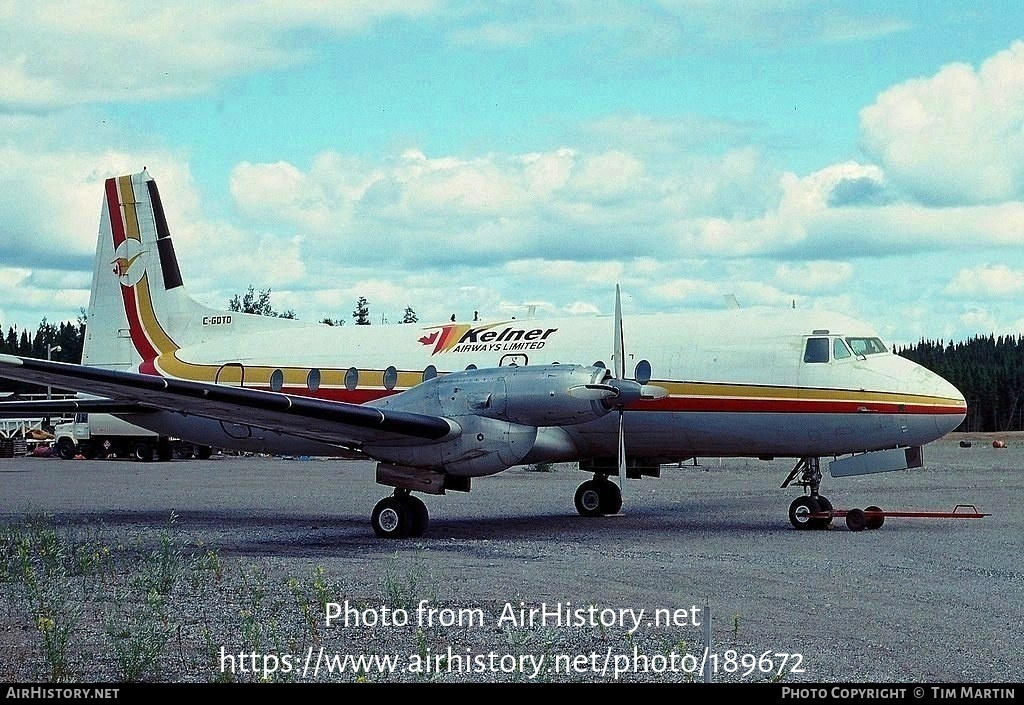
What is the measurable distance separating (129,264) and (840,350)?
13925 mm

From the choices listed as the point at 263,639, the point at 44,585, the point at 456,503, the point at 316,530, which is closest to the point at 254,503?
the point at 456,503

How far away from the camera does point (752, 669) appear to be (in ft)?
26.8

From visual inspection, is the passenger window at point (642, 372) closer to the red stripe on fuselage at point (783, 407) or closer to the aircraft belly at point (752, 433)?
the red stripe on fuselage at point (783, 407)

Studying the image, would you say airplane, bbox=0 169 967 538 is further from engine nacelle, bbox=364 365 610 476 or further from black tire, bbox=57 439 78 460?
black tire, bbox=57 439 78 460

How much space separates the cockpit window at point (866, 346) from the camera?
17.5 metres

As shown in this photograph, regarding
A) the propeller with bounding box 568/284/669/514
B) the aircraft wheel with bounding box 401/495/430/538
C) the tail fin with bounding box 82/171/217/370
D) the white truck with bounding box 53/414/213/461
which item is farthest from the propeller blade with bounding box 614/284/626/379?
the white truck with bounding box 53/414/213/461

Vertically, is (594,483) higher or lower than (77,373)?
lower

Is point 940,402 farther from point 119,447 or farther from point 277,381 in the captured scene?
point 119,447

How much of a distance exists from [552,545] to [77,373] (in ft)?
21.3

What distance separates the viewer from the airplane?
16016 mm

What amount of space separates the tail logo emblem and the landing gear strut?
13.3 metres

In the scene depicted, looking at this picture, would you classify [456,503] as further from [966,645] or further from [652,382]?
[966,645]

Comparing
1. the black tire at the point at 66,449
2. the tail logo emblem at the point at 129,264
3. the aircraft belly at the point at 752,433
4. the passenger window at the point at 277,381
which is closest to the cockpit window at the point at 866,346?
the aircraft belly at the point at 752,433
